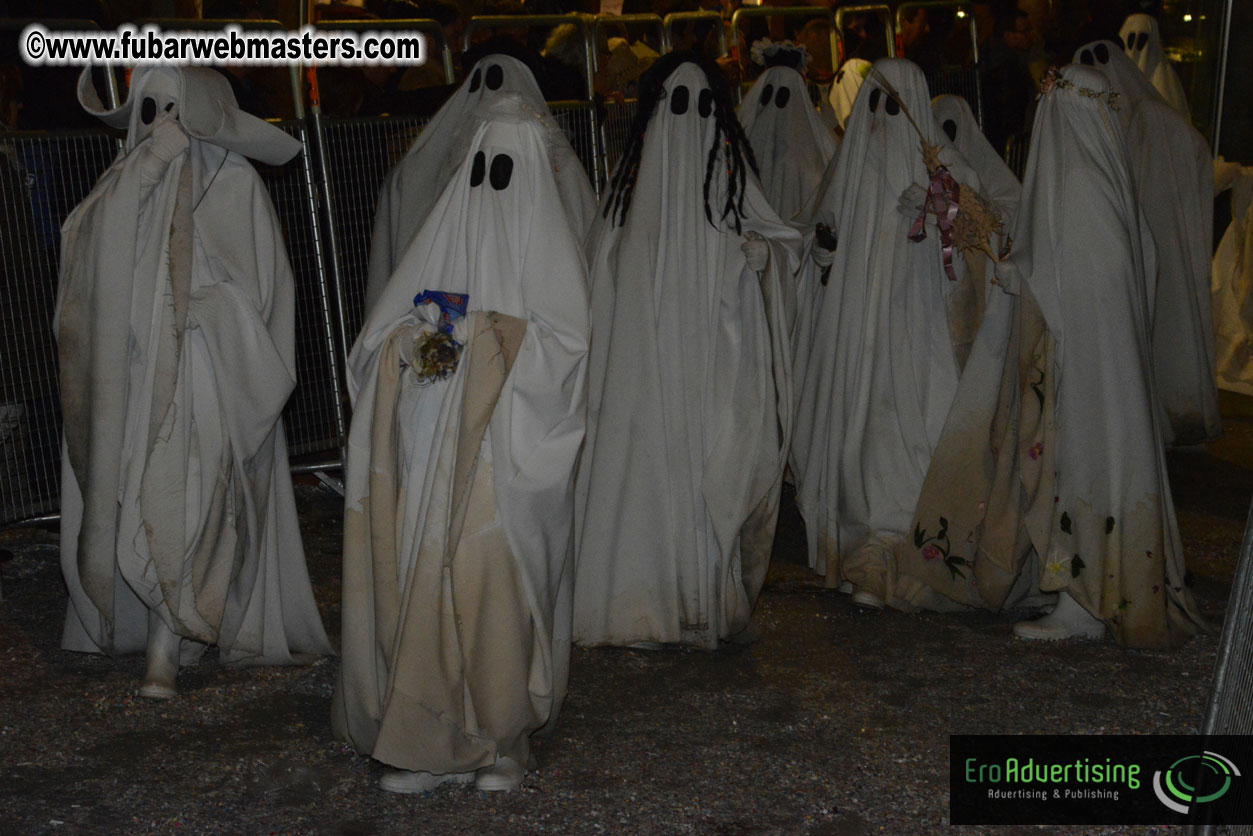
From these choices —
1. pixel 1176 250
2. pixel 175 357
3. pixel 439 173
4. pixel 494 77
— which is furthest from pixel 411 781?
pixel 1176 250

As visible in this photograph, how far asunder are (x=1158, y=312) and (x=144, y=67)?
614 cm

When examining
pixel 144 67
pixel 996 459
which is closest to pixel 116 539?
pixel 144 67

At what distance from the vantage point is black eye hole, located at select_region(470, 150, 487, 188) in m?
4.44

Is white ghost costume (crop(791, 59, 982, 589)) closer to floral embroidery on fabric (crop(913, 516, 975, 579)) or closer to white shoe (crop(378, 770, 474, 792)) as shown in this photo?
floral embroidery on fabric (crop(913, 516, 975, 579))

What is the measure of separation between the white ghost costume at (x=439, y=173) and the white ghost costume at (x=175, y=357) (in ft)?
4.04

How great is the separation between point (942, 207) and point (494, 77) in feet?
7.46

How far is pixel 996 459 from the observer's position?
19.3ft

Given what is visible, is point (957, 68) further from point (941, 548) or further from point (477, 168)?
point (477, 168)

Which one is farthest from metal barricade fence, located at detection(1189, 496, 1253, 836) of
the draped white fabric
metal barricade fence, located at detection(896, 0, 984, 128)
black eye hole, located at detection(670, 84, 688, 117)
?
metal barricade fence, located at detection(896, 0, 984, 128)

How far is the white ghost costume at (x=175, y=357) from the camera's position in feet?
16.5

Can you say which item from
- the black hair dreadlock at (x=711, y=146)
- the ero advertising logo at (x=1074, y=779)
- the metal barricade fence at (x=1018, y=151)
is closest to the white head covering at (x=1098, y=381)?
the ero advertising logo at (x=1074, y=779)

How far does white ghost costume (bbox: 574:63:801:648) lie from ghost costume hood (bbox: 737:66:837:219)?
7.93ft

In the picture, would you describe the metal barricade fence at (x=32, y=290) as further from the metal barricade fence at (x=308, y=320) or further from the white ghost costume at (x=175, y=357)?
the white ghost costume at (x=175, y=357)

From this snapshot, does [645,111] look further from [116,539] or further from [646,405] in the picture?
[116,539]
